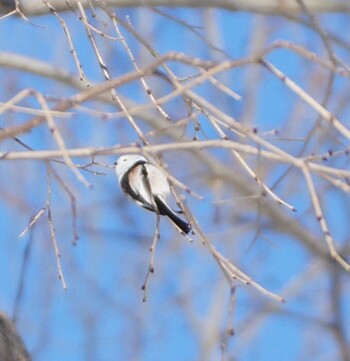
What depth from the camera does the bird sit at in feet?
6.10

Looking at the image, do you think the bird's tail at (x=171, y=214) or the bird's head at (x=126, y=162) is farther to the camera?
the bird's head at (x=126, y=162)

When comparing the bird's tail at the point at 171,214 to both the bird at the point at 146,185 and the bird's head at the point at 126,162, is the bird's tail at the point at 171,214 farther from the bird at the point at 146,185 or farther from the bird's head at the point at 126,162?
the bird's head at the point at 126,162

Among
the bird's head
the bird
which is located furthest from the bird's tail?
the bird's head

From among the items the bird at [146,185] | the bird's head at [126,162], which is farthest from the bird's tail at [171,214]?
the bird's head at [126,162]

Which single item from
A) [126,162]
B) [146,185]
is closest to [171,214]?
[146,185]

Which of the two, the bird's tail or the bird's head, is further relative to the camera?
the bird's head

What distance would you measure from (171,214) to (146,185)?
8cm

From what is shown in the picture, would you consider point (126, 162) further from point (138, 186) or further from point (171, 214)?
point (171, 214)

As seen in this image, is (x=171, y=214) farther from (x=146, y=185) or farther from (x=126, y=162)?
(x=126, y=162)

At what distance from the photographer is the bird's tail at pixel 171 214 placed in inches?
72.3

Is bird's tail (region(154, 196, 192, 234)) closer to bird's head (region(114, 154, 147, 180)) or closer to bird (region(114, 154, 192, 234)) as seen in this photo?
bird (region(114, 154, 192, 234))

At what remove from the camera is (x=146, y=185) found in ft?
6.23

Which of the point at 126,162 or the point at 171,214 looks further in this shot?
the point at 126,162

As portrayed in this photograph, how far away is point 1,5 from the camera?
345 centimetres
